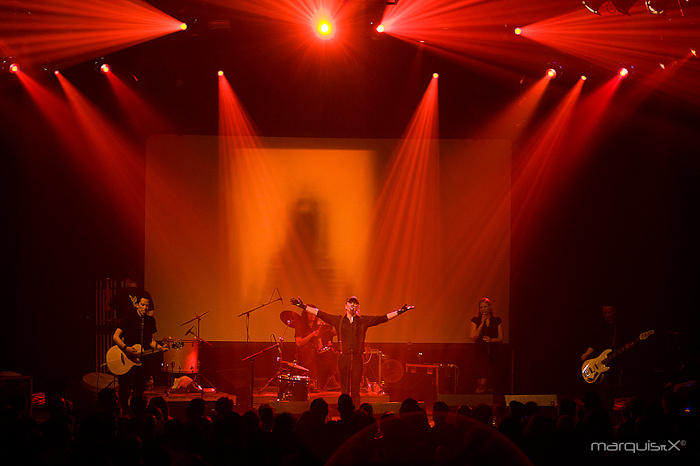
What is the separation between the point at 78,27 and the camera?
1081cm

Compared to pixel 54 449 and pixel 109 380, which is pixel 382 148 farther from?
pixel 54 449

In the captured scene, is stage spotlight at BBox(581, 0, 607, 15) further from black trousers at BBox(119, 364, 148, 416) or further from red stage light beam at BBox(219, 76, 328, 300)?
black trousers at BBox(119, 364, 148, 416)

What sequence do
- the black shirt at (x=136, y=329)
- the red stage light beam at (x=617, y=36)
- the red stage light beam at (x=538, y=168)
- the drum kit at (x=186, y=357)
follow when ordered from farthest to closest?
1. the red stage light beam at (x=538, y=168)
2. the drum kit at (x=186, y=357)
3. the black shirt at (x=136, y=329)
4. the red stage light beam at (x=617, y=36)

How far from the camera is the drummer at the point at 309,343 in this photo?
1210 cm

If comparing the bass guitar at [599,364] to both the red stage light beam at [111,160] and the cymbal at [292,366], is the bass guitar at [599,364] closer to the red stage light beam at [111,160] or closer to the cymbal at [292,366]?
the cymbal at [292,366]

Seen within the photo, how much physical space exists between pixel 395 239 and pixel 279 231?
2052mm

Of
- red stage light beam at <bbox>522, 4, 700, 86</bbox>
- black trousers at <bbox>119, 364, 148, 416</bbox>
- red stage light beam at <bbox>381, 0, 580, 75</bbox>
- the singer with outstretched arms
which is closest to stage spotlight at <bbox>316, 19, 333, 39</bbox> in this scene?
red stage light beam at <bbox>381, 0, 580, 75</bbox>

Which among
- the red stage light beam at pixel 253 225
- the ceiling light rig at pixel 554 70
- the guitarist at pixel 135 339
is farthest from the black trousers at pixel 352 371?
the ceiling light rig at pixel 554 70

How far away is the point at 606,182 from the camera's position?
41.6ft

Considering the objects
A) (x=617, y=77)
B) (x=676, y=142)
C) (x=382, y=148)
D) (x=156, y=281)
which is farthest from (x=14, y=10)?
(x=676, y=142)

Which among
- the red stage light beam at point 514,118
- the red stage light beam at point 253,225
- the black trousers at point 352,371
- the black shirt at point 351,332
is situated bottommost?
the black trousers at point 352,371

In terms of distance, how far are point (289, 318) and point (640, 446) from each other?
8039mm

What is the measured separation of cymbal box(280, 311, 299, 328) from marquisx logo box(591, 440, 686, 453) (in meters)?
7.92

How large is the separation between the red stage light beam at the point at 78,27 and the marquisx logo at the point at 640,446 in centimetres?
844
